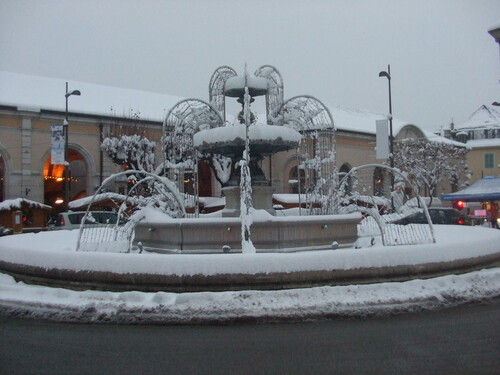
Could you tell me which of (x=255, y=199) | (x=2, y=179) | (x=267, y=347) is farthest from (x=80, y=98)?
(x=267, y=347)

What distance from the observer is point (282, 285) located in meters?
6.96

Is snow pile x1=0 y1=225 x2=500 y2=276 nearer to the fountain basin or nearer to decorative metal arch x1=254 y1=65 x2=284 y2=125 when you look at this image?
the fountain basin

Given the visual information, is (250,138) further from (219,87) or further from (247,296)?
(247,296)

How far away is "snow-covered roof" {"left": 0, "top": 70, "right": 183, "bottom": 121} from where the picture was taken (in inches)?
1270

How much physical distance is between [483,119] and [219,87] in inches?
2434

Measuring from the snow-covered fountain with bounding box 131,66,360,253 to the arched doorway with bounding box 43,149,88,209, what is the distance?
2346 centimetres

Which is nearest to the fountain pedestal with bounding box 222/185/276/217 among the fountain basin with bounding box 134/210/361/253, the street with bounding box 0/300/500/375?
the fountain basin with bounding box 134/210/361/253

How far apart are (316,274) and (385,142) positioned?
1638 centimetres

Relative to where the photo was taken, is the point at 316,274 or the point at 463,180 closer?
the point at 316,274

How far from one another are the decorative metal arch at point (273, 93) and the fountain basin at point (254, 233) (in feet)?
14.5

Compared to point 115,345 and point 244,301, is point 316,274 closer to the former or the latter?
point 244,301

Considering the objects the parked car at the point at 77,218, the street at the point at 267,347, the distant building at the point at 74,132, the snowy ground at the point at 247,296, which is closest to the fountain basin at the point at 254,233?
the snowy ground at the point at 247,296

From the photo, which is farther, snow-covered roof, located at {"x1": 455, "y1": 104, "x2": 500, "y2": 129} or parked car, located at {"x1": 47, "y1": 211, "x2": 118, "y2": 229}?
snow-covered roof, located at {"x1": 455, "y1": 104, "x2": 500, "y2": 129}

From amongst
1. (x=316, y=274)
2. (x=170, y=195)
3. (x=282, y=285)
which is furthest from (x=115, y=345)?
(x=170, y=195)
